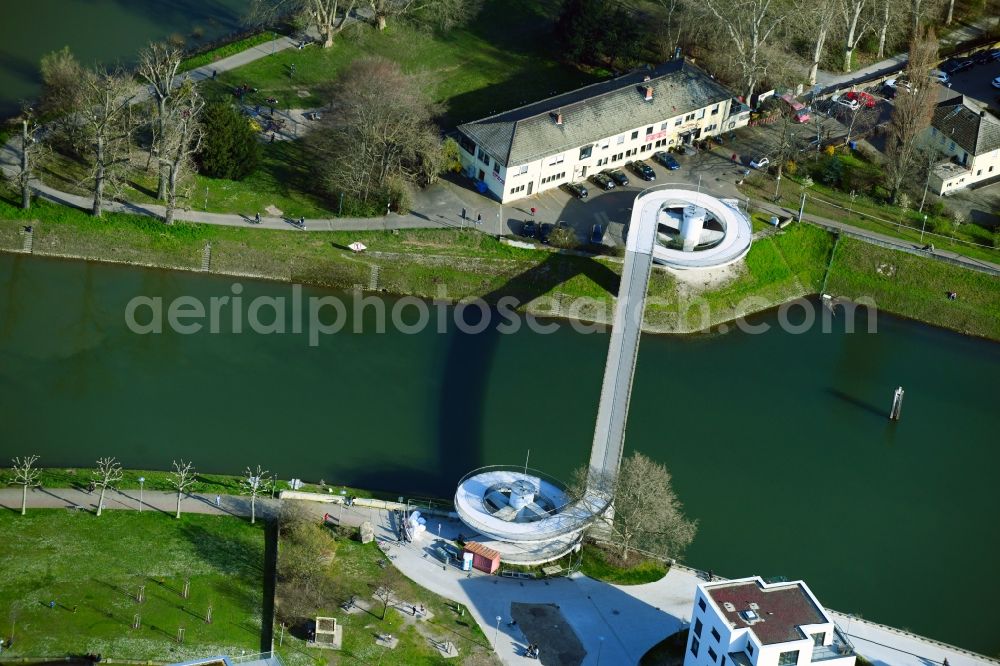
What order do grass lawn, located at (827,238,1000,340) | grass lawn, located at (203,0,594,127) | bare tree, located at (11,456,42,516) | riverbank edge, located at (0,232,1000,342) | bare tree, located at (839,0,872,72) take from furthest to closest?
bare tree, located at (839,0,872,72), grass lawn, located at (203,0,594,127), grass lawn, located at (827,238,1000,340), riverbank edge, located at (0,232,1000,342), bare tree, located at (11,456,42,516)

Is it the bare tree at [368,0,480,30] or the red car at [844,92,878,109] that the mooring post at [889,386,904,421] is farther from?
the bare tree at [368,0,480,30]

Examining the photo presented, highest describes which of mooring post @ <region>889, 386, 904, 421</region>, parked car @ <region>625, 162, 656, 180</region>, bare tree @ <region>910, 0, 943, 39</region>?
bare tree @ <region>910, 0, 943, 39</region>

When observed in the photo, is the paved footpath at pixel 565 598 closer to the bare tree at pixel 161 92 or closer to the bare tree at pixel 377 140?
the bare tree at pixel 161 92

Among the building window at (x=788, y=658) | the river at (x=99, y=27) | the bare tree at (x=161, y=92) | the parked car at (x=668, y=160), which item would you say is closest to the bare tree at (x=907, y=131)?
the parked car at (x=668, y=160)

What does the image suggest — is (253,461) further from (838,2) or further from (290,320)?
(838,2)

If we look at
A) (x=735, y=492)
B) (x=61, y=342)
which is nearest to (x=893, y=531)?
(x=735, y=492)

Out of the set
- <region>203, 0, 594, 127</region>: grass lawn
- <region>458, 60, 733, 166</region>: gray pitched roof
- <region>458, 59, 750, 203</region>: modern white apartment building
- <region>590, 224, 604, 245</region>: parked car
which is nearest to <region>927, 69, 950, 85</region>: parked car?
<region>458, 59, 750, 203</region>: modern white apartment building
